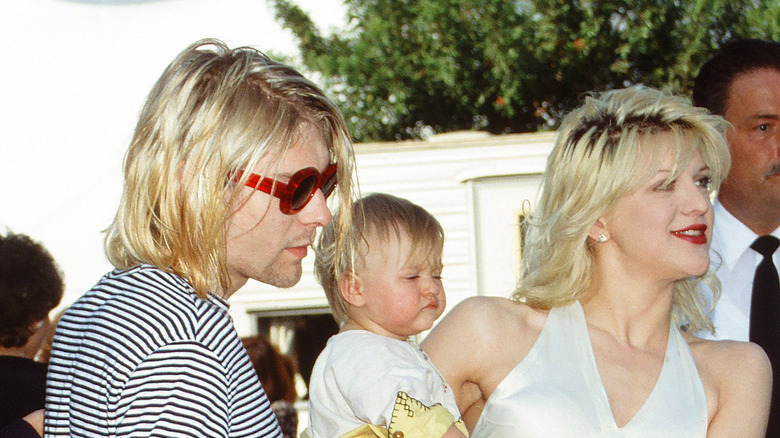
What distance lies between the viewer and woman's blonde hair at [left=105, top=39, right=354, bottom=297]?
1586 mm

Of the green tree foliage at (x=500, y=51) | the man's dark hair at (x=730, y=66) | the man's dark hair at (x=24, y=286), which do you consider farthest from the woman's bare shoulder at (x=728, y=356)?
the green tree foliage at (x=500, y=51)

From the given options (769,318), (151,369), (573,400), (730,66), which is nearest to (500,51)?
(730,66)

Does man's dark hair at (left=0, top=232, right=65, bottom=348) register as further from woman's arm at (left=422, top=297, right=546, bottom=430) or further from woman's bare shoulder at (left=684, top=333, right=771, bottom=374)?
woman's bare shoulder at (left=684, top=333, right=771, bottom=374)

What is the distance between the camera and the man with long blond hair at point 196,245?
1390 mm

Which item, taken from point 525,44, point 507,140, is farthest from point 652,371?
point 525,44

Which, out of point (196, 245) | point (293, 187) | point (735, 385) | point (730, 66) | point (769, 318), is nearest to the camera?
point (196, 245)

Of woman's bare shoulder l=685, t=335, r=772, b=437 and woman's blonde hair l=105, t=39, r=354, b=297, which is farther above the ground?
woman's blonde hair l=105, t=39, r=354, b=297

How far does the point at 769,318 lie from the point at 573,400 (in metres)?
1.23

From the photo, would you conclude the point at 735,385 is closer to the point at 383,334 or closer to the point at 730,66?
the point at 383,334

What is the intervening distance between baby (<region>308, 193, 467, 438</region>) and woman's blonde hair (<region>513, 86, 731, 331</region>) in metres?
0.37

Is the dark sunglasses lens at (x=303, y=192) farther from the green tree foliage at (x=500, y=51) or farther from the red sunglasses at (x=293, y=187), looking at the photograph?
the green tree foliage at (x=500, y=51)

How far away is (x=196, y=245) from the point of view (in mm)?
1579

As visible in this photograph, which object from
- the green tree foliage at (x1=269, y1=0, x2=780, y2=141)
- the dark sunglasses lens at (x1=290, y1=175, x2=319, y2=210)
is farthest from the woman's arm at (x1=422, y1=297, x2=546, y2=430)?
the green tree foliage at (x1=269, y1=0, x2=780, y2=141)

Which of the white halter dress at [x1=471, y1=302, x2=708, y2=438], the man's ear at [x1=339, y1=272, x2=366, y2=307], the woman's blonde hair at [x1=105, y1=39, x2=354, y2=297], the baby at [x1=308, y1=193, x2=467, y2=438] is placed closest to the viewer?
the woman's blonde hair at [x1=105, y1=39, x2=354, y2=297]
